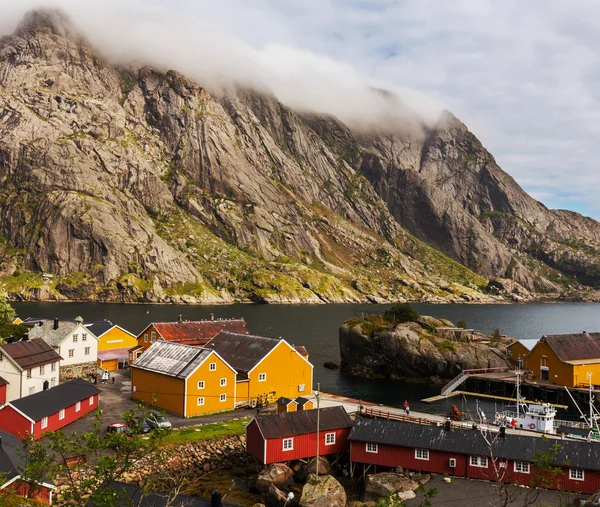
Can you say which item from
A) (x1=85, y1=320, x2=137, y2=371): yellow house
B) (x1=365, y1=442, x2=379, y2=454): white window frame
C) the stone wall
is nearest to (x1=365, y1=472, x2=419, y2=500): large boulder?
(x1=365, y1=442, x2=379, y2=454): white window frame

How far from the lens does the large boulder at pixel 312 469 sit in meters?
43.5

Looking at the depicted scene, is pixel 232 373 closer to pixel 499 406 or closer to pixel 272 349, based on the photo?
pixel 272 349

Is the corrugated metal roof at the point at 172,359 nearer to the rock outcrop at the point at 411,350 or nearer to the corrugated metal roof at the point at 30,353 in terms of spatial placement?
the corrugated metal roof at the point at 30,353

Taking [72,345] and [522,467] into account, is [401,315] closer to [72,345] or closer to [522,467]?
[72,345]

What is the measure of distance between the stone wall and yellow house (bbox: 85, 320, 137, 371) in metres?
2.43

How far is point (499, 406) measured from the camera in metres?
→ 75.1

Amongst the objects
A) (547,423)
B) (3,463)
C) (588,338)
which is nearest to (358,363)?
(588,338)

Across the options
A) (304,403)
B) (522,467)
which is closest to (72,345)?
(304,403)

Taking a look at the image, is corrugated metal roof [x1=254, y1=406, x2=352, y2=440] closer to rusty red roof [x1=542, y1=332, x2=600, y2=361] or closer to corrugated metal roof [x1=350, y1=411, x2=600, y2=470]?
corrugated metal roof [x1=350, y1=411, x2=600, y2=470]

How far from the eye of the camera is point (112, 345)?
3201 inches

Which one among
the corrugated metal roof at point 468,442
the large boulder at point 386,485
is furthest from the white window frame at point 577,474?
the large boulder at point 386,485

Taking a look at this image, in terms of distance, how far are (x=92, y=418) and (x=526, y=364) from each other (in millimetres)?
68253

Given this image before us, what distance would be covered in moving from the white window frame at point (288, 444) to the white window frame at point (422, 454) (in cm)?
1032

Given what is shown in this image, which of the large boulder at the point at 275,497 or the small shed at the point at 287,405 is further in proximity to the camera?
the small shed at the point at 287,405
